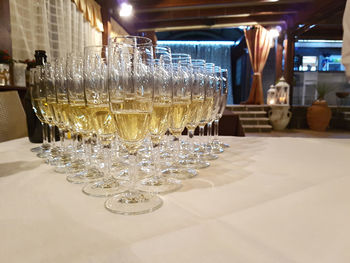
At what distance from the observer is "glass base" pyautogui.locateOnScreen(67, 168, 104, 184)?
2.49ft

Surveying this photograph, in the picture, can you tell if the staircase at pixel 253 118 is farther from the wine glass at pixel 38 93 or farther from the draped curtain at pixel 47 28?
the wine glass at pixel 38 93

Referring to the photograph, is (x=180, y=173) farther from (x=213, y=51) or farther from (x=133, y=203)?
(x=213, y=51)

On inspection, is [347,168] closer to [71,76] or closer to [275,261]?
[275,261]

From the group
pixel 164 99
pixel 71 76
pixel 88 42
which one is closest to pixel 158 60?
pixel 164 99

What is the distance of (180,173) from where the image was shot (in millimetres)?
829

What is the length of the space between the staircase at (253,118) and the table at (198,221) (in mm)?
7011

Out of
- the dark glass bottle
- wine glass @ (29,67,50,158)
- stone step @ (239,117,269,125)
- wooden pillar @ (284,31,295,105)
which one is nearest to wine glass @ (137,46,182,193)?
wine glass @ (29,67,50,158)

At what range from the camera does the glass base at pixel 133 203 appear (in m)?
0.55

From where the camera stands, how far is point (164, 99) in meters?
0.74

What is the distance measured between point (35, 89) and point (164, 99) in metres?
0.68

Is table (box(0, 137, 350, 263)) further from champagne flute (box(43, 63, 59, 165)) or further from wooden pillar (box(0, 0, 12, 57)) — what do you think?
wooden pillar (box(0, 0, 12, 57))

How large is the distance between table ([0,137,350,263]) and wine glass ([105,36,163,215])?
0.23ft

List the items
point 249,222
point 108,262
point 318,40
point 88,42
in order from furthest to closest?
point 318,40, point 88,42, point 249,222, point 108,262

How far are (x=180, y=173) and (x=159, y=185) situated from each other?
0.39ft
